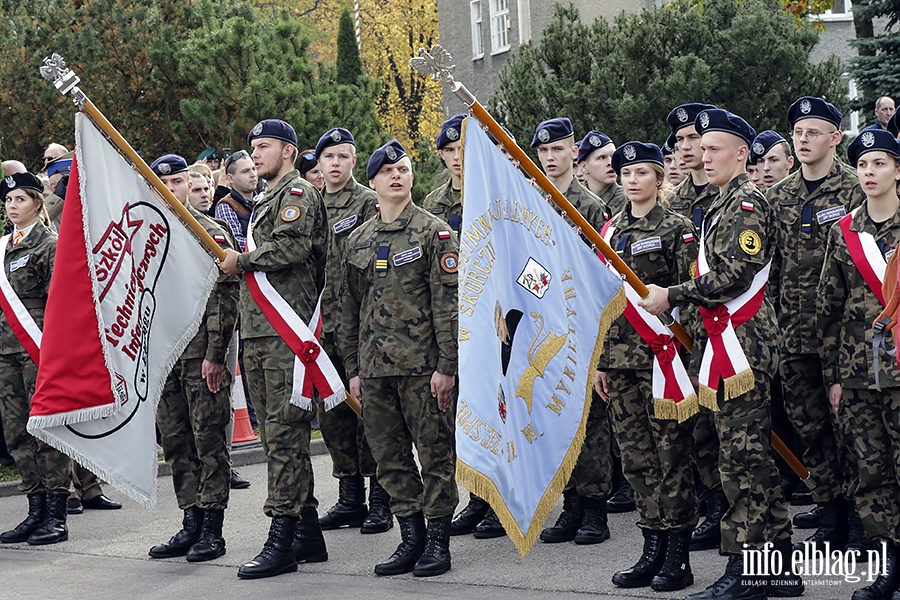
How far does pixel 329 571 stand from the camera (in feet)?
25.7

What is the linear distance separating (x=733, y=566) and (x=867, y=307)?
1.55m

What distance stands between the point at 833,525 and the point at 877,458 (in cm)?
109

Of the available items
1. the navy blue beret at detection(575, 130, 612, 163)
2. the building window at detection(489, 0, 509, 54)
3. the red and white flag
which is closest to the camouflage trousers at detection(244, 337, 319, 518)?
the red and white flag

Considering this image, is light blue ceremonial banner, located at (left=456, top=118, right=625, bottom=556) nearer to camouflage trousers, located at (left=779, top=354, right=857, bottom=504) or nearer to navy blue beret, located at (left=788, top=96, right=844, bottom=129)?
camouflage trousers, located at (left=779, top=354, right=857, bottom=504)

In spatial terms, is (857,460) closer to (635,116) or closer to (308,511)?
(308,511)

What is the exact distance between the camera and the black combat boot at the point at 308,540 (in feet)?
26.4

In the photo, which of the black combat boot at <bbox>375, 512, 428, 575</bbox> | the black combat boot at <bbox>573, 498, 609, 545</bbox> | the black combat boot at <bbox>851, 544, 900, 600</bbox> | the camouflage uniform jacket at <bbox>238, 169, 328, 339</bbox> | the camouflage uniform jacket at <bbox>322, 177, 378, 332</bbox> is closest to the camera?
the black combat boot at <bbox>851, 544, 900, 600</bbox>

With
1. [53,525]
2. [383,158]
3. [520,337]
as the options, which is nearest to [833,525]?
[520,337]

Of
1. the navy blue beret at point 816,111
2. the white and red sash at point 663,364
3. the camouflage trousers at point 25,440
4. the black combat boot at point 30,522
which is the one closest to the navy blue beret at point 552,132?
the navy blue beret at point 816,111

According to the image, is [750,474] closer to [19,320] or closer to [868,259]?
[868,259]

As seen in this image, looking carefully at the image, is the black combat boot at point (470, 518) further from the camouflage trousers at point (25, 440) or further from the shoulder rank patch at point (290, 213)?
the camouflage trousers at point (25, 440)

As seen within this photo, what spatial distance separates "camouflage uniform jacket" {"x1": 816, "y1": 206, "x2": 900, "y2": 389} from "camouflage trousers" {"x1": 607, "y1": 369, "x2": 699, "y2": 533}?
2.91 ft

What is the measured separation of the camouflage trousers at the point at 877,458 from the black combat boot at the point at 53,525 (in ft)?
18.0

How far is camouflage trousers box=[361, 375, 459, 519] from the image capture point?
759cm
